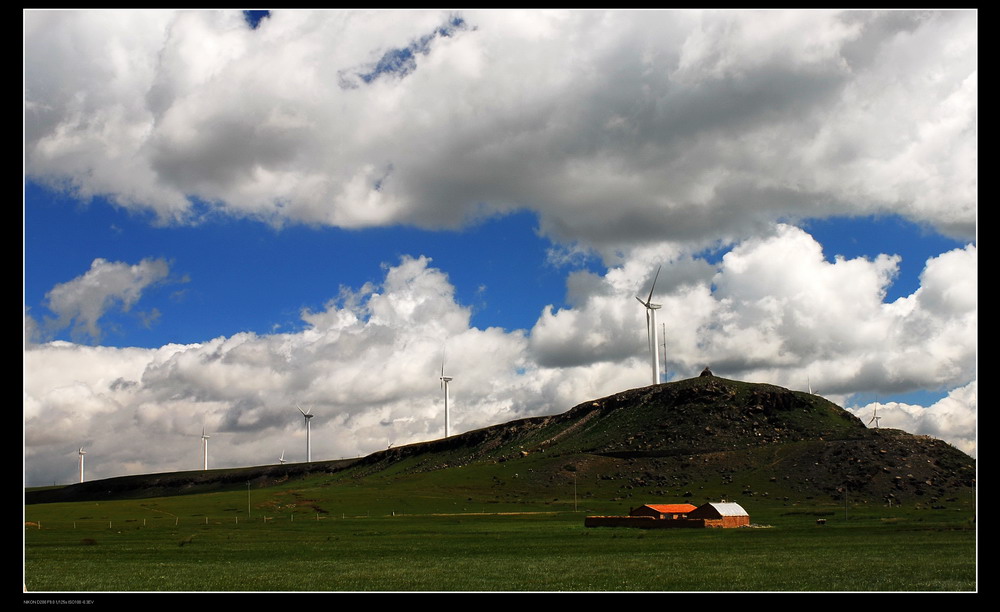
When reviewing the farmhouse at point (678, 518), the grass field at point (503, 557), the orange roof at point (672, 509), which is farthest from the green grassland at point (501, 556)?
the orange roof at point (672, 509)

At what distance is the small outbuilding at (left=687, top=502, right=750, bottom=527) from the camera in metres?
115

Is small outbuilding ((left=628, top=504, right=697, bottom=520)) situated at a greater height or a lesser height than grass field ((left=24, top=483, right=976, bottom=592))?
lesser

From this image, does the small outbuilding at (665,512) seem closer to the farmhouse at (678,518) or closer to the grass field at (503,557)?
the farmhouse at (678,518)

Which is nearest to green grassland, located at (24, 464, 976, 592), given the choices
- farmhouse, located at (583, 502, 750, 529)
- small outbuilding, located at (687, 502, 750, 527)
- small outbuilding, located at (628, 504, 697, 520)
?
farmhouse, located at (583, 502, 750, 529)

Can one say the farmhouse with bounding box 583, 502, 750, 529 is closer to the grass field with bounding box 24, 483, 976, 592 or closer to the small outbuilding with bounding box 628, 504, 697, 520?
the small outbuilding with bounding box 628, 504, 697, 520

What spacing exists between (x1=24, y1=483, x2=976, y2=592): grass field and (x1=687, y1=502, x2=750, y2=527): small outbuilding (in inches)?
189

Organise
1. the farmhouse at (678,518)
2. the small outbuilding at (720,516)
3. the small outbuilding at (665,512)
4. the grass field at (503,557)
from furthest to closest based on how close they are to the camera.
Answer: the small outbuilding at (665,512), the small outbuilding at (720,516), the farmhouse at (678,518), the grass field at (503,557)

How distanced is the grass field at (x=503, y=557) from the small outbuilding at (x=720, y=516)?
15.8 feet

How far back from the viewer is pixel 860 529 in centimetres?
10462

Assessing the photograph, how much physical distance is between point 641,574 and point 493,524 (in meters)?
80.1

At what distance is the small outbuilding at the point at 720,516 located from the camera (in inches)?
4528

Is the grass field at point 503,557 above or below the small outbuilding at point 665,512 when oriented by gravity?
above

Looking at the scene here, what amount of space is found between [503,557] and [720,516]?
190 ft
